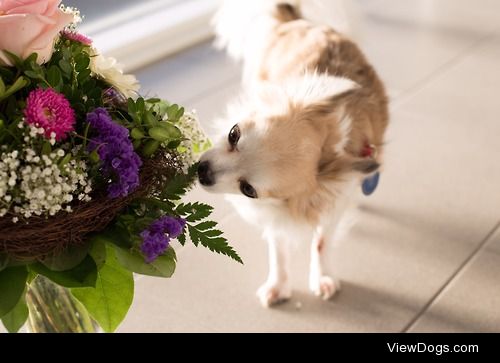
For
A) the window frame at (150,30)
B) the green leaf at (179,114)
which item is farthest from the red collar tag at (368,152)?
the window frame at (150,30)

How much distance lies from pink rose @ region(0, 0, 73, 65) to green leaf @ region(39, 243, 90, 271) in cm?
29

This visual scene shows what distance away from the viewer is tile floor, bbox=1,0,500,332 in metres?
1.95

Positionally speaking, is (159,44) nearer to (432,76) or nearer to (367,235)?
(432,76)

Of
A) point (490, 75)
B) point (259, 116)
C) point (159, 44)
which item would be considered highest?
point (259, 116)

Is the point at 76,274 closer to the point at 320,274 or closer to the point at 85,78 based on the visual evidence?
the point at 85,78

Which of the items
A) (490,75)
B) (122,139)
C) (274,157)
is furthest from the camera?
(490,75)

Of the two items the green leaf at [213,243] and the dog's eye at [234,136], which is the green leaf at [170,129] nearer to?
the green leaf at [213,243]

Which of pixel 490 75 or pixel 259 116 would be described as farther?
pixel 490 75

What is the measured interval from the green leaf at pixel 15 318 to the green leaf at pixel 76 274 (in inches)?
3.1

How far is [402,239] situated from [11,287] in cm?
145
